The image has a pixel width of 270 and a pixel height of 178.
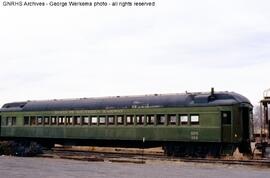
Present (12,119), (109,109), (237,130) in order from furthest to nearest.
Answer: (12,119) < (109,109) < (237,130)

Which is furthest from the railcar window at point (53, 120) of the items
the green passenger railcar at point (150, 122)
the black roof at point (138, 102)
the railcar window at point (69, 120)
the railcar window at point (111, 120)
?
the railcar window at point (111, 120)

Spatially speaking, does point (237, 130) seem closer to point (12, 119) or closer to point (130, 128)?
point (130, 128)

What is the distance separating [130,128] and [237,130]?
21.5ft

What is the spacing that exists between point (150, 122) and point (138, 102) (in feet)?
5.12

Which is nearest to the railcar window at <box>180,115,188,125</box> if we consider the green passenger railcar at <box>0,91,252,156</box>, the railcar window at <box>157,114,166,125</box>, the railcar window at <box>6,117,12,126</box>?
the green passenger railcar at <box>0,91,252,156</box>

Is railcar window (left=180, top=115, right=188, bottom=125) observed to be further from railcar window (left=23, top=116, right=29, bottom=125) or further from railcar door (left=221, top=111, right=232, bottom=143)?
railcar window (left=23, top=116, right=29, bottom=125)

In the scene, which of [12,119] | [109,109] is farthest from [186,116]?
[12,119]

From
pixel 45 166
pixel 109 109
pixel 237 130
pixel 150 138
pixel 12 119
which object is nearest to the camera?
pixel 45 166

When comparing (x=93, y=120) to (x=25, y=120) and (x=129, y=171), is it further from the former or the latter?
(x=129, y=171)

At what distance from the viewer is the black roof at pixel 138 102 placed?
23875 mm

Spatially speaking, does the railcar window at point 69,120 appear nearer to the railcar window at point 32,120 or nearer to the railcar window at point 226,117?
the railcar window at point 32,120

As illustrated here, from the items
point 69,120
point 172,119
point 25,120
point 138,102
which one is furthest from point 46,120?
point 172,119

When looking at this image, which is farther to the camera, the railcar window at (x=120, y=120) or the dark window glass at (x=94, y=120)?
the dark window glass at (x=94, y=120)

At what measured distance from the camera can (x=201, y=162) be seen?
851 inches
